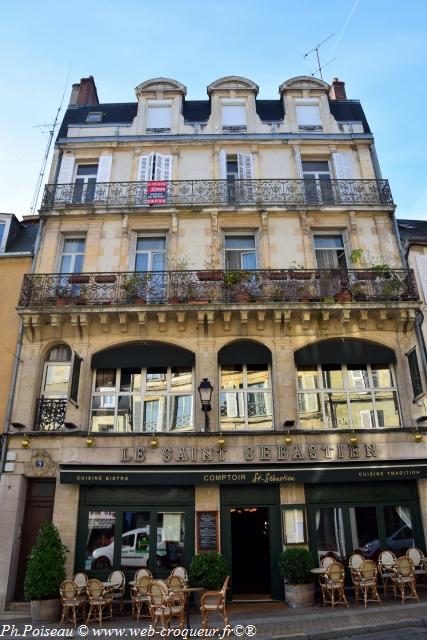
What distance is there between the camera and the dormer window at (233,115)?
1455 centimetres

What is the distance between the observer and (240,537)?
34.9 feet

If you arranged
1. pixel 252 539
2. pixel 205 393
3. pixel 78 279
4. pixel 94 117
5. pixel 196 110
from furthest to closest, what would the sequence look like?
pixel 196 110, pixel 94 117, pixel 78 279, pixel 252 539, pixel 205 393

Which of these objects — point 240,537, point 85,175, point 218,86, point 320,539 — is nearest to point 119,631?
point 240,537

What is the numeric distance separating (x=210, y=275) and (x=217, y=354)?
81.2 inches

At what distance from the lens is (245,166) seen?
13.8 metres

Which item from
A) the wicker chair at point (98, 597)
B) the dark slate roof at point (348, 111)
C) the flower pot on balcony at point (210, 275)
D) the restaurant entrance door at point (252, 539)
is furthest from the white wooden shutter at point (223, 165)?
the wicker chair at point (98, 597)

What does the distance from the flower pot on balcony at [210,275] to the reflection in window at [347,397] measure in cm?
309

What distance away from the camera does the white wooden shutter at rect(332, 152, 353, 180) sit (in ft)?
44.3

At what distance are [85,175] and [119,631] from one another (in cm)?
1190

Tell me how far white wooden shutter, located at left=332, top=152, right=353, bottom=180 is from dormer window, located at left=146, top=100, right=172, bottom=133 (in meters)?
5.37

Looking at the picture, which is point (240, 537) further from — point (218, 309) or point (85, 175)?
point (85, 175)

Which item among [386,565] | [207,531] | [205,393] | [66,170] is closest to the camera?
[386,565]

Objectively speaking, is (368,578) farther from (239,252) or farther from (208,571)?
(239,252)

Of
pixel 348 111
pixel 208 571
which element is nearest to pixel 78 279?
pixel 208 571
